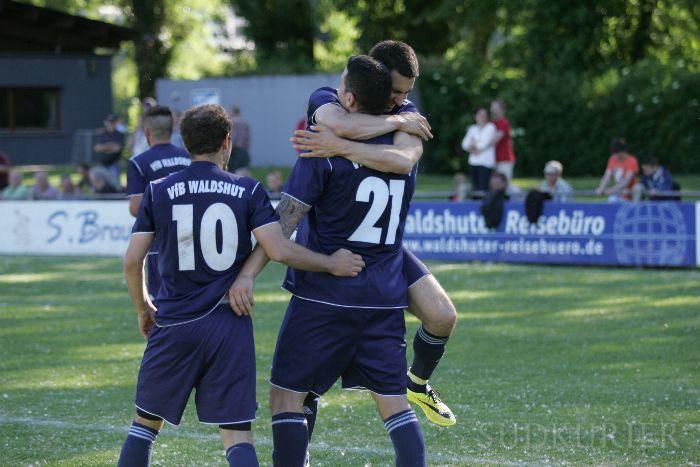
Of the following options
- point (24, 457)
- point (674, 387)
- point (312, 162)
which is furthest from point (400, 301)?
point (674, 387)

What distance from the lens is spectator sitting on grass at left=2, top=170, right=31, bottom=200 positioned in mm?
19672

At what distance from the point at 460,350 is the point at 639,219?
19.7 feet

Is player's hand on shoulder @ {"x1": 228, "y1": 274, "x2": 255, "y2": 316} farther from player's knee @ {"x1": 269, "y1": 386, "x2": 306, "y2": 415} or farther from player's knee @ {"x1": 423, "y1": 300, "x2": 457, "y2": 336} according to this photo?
player's knee @ {"x1": 423, "y1": 300, "x2": 457, "y2": 336}

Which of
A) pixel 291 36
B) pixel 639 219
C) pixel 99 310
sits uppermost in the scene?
pixel 291 36

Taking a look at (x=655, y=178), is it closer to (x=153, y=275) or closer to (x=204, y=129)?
(x=153, y=275)

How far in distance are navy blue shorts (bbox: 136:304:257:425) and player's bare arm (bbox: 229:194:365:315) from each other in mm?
119

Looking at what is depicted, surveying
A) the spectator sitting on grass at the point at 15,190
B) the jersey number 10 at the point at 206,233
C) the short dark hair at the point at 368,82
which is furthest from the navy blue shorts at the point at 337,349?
the spectator sitting on grass at the point at 15,190

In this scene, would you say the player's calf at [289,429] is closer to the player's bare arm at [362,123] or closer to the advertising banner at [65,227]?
the player's bare arm at [362,123]

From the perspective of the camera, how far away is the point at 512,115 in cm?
3073

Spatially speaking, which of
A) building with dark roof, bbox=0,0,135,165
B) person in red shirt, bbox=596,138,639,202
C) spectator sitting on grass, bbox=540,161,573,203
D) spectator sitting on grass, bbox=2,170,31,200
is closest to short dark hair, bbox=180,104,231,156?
spectator sitting on grass, bbox=540,161,573,203

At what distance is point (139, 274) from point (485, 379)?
411 cm

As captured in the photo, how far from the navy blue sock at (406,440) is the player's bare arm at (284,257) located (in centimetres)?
71

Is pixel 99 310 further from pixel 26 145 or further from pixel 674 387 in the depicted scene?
pixel 26 145

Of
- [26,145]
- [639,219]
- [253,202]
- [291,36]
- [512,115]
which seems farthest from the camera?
[291,36]
